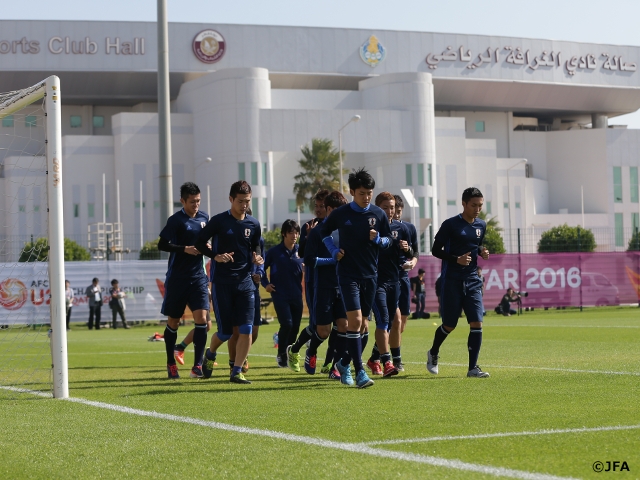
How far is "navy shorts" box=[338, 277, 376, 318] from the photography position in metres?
9.65

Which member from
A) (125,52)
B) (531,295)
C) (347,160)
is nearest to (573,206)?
(347,160)

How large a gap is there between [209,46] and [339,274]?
70.5 m

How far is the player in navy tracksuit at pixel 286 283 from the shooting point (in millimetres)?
12750

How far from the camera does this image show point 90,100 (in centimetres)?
8206

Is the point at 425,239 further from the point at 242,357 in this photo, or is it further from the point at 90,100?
the point at 242,357

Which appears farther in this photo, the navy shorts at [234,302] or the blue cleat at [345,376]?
the navy shorts at [234,302]

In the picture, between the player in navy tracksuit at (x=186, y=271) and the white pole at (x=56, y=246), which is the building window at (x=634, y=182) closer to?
the player in navy tracksuit at (x=186, y=271)

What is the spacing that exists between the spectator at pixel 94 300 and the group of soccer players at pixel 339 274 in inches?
766

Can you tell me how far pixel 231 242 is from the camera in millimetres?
10461

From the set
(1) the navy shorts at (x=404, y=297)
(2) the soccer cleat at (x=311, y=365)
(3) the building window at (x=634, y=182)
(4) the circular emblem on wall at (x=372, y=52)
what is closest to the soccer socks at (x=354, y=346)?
(2) the soccer cleat at (x=311, y=365)

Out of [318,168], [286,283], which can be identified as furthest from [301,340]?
[318,168]

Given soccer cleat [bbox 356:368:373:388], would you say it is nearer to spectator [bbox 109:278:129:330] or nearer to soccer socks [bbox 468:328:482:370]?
soccer socks [bbox 468:328:482:370]

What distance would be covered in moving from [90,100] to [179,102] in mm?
8688

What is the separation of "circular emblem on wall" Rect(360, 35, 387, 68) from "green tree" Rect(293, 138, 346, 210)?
12.6m
